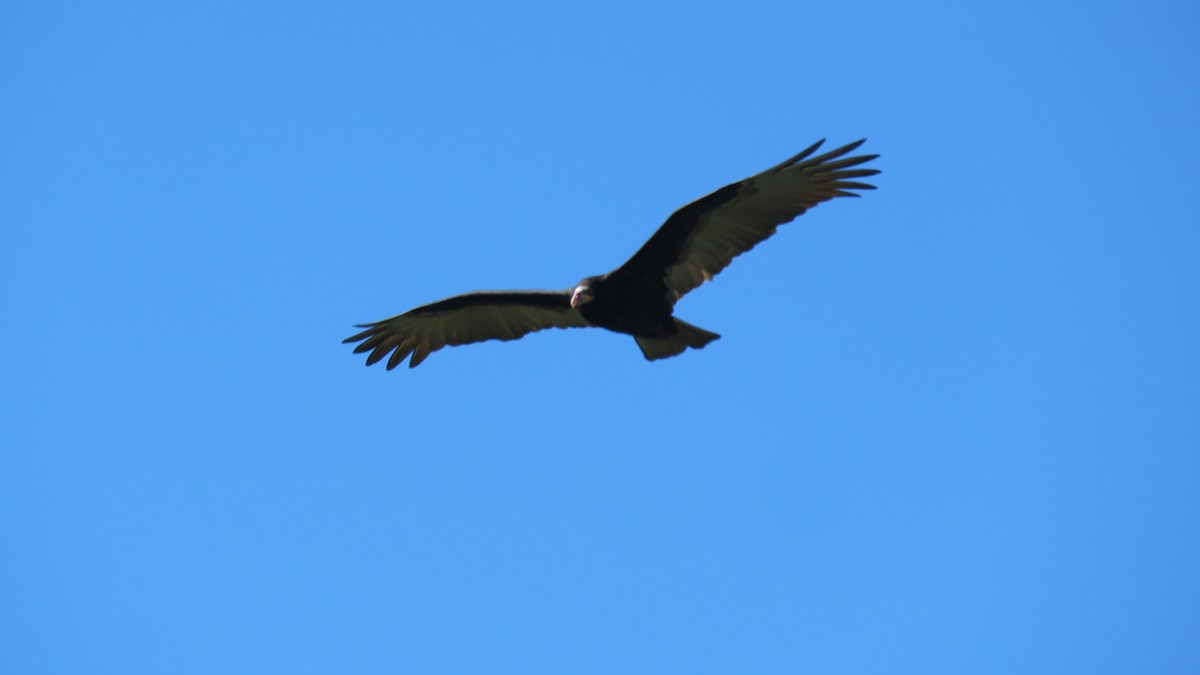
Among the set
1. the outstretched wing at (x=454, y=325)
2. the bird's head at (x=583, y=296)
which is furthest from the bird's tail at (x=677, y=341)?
the outstretched wing at (x=454, y=325)

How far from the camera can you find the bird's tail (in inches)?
479

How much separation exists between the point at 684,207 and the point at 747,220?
72 cm

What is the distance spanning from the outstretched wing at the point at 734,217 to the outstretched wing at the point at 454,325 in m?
1.51

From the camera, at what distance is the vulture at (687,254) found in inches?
448

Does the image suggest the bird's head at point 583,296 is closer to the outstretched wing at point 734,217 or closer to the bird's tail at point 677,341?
the outstretched wing at point 734,217

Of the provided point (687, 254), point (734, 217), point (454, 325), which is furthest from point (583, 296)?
point (454, 325)

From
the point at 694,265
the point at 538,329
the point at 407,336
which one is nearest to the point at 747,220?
the point at 694,265

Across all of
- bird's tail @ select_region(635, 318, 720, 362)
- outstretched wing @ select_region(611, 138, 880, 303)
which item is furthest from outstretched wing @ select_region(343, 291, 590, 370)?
outstretched wing @ select_region(611, 138, 880, 303)

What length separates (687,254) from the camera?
11883mm

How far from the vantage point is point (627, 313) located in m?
12.0

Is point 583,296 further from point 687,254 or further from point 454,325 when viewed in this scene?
point 454,325

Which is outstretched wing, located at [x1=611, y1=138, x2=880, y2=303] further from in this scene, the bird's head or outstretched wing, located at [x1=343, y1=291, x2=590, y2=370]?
outstretched wing, located at [x1=343, y1=291, x2=590, y2=370]

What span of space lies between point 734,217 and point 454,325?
3.55m

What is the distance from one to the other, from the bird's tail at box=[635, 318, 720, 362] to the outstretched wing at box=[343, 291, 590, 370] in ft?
3.45
